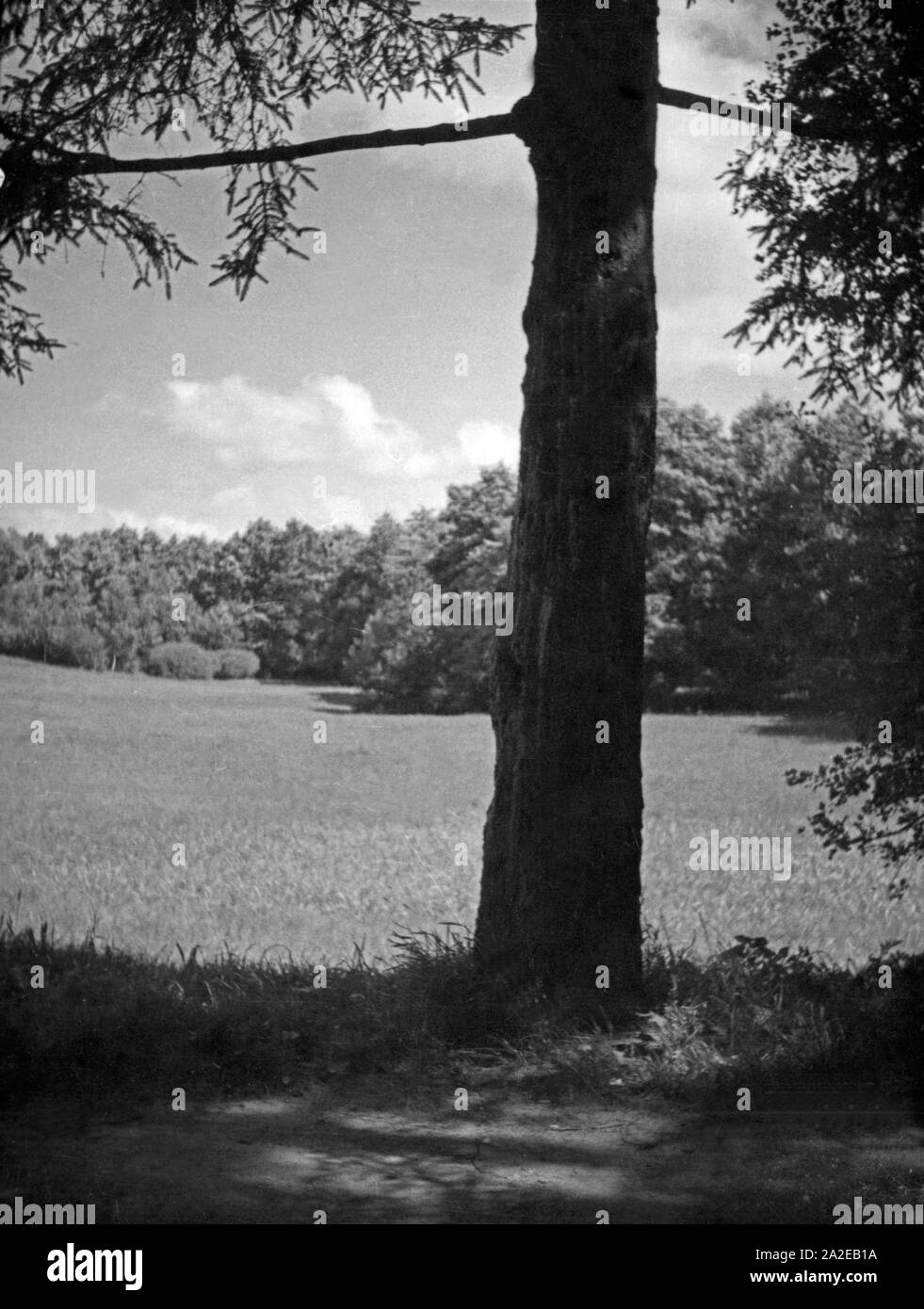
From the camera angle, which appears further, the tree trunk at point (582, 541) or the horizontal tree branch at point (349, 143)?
the horizontal tree branch at point (349, 143)

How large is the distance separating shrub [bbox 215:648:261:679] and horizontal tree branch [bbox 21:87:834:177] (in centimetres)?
269

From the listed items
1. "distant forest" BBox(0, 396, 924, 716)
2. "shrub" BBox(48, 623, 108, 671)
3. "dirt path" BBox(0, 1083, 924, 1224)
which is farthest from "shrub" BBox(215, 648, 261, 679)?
"dirt path" BBox(0, 1083, 924, 1224)

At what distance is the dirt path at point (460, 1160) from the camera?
3891 mm

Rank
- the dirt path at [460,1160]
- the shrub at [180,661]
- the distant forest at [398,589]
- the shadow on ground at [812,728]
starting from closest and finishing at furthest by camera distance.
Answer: the dirt path at [460,1160]
the distant forest at [398,589]
the shadow on ground at [812,728]
the shrub at [180,661]

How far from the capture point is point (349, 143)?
18.2 ft

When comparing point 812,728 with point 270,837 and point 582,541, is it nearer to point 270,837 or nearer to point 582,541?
point 582,541

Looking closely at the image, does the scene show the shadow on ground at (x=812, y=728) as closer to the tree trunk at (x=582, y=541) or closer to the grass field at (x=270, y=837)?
the grass field at (x=270, y=837)

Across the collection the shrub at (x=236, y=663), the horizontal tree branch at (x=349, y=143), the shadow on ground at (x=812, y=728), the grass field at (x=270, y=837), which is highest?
the horizontal tree branch at (x=349, y=143)

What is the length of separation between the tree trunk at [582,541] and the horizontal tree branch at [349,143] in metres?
0.25

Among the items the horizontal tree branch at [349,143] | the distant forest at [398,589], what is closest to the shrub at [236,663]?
the distant forest at [398,589]

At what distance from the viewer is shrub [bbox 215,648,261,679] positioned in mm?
7180

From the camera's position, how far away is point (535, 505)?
5.29m

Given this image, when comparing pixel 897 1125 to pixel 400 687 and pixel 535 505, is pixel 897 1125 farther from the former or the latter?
pixel 400 687

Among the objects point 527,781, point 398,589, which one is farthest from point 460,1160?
point 398,589
